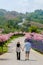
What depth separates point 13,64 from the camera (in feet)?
78.1

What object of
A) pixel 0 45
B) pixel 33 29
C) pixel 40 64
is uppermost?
pixel 40 64

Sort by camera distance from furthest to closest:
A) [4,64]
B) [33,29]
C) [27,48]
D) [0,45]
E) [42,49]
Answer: [33,29] < [0,45] < [42,49] < [27,48] < [4,64]

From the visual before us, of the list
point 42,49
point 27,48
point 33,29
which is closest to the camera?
point 27,48

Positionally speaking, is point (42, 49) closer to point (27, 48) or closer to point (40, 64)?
point (27, 48)

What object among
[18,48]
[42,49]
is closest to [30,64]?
[18,48]

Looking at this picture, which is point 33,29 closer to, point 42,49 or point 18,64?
point 42,49

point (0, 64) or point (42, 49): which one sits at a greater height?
point (0, 64)

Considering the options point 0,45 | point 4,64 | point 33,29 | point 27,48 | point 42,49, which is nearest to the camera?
point 4,64

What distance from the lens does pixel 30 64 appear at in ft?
79.4

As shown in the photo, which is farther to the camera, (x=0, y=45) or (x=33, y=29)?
(x=33, y=29)

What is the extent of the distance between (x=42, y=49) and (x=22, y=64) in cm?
1952

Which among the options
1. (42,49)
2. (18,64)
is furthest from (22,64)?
(42,49)

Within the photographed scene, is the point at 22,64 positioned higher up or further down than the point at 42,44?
higher up

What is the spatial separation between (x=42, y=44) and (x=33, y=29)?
96056mm
